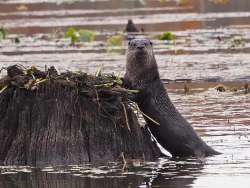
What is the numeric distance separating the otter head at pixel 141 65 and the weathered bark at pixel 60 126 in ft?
1.62

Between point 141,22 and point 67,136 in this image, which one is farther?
point 141,22

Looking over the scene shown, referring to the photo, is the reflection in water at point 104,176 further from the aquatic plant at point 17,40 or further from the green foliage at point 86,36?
the aquatic plant at point 17,40

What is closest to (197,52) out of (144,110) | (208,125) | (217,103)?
(217,103)

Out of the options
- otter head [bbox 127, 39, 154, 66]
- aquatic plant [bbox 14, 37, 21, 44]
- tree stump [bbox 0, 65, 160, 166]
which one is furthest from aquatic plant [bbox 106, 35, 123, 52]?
tree stump [bbox 0, 65, 160, 166]

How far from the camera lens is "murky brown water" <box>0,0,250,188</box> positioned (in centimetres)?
1185

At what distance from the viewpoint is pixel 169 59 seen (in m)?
25.1

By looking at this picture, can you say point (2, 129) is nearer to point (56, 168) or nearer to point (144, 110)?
point (56, 168)

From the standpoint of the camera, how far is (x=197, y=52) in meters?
26.4

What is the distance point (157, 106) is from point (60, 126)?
116 cm

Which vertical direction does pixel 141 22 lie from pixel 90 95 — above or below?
above

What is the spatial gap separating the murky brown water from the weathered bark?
0.58ft

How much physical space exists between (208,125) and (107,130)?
11.1 ft

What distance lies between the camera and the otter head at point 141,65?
12.8m

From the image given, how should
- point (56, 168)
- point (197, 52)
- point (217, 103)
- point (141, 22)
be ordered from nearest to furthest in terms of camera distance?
point (56, 168)
point (217, 103)
point (197, 52)
point (141, 22)
